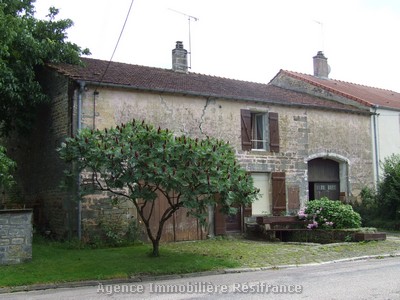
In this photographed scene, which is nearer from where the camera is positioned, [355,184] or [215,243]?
[215,243]

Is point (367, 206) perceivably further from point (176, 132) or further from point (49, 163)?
point (49, 163)

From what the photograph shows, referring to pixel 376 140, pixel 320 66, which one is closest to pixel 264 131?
pixel 376 140

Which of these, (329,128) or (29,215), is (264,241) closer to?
(329,128)

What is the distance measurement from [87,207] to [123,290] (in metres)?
5.85

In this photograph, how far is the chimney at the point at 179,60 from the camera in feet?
66.7

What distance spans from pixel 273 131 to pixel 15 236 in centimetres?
1050

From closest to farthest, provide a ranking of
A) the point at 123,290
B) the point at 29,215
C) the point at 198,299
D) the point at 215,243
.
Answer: the point at 198,299, the point at 123,290, the point at 29,215, the point at 215,243

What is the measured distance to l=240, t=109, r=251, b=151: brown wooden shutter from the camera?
17.4 m

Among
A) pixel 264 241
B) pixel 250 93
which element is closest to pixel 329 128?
pixel 250 93

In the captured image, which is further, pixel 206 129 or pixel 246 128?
pixel 246 128

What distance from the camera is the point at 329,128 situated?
65.1ft

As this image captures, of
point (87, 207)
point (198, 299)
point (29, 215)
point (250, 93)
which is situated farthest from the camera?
point (250, 93)

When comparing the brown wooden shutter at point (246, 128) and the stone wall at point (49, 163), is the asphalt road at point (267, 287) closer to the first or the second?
the stone wall at point (49, 163)

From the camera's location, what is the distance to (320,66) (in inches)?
1067
